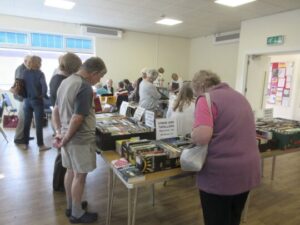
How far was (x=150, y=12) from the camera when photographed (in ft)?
17.8

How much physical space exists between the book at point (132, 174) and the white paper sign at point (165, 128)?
0.43 meters

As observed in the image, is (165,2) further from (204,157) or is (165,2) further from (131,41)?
(204,157)

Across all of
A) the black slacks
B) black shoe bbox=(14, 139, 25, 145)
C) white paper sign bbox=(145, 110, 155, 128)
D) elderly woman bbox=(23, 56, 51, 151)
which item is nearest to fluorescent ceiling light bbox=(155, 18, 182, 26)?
elderly woman bbox=(23, 56, 51, 151)

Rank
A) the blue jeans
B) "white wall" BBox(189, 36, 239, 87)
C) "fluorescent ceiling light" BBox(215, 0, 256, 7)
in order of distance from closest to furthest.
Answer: the blue jeans, "fluorescent ceiling light" BBox(215, 0, 256, 7), "white wall" BBox(189, 36, 239, 87)

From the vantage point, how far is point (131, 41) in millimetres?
7816

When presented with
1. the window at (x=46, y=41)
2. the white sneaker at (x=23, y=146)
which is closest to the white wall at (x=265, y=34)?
the white sneaker at (x=23, y=146)

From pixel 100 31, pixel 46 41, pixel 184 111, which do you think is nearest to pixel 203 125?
pixel 184 111

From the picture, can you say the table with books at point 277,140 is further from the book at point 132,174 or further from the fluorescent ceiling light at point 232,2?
the fluorescent ceiling light at point 232,2

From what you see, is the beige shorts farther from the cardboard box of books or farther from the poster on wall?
the poster on wall

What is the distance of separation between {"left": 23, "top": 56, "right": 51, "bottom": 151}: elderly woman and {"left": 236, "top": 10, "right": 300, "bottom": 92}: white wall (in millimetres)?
4757

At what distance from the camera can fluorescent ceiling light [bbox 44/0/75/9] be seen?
4843 mm

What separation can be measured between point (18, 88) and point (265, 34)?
5354 mm

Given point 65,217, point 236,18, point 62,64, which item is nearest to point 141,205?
point 65,217

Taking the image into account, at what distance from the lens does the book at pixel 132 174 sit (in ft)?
4.78
